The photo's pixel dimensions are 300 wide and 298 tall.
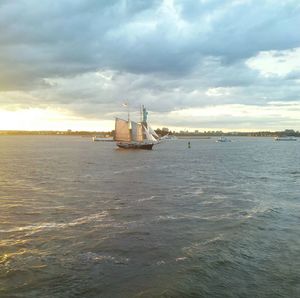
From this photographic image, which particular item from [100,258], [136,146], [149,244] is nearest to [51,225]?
[149,244]

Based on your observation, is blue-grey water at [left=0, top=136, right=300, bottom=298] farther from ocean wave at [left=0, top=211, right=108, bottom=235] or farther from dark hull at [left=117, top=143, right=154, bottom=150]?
dark hull at [left=117, top=143, right=154, bottom=150]

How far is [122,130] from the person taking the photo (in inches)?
6029

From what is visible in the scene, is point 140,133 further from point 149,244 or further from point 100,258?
point 100,258

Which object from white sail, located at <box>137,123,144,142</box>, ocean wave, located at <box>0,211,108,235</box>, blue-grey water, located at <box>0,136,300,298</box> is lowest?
blue-grey water, located at <box>0,136,300,298</box>

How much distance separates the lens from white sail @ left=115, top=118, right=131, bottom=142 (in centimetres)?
15162

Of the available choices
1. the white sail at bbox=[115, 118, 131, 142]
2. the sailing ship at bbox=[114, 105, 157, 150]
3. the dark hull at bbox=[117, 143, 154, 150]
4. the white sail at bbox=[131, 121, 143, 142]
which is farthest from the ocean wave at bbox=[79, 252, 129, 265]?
the white sail at bbox=[131, 121, 143, 142]

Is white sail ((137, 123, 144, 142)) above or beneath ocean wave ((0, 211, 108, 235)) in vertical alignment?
above

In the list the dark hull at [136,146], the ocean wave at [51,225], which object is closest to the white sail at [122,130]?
the dark hull at [136,146]

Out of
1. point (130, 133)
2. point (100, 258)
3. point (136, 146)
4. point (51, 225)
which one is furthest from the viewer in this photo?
point (130, 133)

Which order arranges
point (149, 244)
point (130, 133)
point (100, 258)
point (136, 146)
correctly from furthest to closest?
point (130, 133)
point (136, 146)
point (149, 244)
point (100, 258)

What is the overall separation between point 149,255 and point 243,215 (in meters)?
12.0

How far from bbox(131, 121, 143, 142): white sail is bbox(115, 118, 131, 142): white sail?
1812 millimetres

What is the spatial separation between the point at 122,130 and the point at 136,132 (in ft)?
16.9

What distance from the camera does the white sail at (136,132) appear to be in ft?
502
